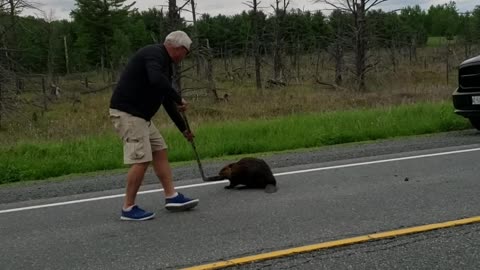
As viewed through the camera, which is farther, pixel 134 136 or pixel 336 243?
pixel 134 136

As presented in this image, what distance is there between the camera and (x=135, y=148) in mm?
5484

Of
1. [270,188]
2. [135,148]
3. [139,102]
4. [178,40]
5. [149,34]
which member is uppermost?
[149,34]

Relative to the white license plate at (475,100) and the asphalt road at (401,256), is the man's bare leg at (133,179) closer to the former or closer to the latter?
the asphalt road at (401,256)

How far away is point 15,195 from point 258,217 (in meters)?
3.64

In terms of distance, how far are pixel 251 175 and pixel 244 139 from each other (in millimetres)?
4506

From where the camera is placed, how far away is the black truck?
1036 cm

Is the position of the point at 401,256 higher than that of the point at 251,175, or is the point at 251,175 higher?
the point at 251,175

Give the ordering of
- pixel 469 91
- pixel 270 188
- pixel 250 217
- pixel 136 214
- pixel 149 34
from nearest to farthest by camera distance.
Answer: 1. pixel 250 217
2. pixel 136 214
3. pixel 270 188
4. pixel 469 91
5. pixel 149 34

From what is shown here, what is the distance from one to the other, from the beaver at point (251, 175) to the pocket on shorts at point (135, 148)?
1537mm

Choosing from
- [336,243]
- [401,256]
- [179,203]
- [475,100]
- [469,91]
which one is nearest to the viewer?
[401,256]

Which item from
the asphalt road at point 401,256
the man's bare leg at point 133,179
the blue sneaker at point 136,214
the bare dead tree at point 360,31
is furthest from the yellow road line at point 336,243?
the bare dead tree at point 360,31

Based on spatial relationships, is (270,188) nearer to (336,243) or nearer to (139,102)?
(139,102)

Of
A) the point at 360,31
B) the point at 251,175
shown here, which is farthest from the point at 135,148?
the point at 360,31

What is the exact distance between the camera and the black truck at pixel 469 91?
10.4 m
